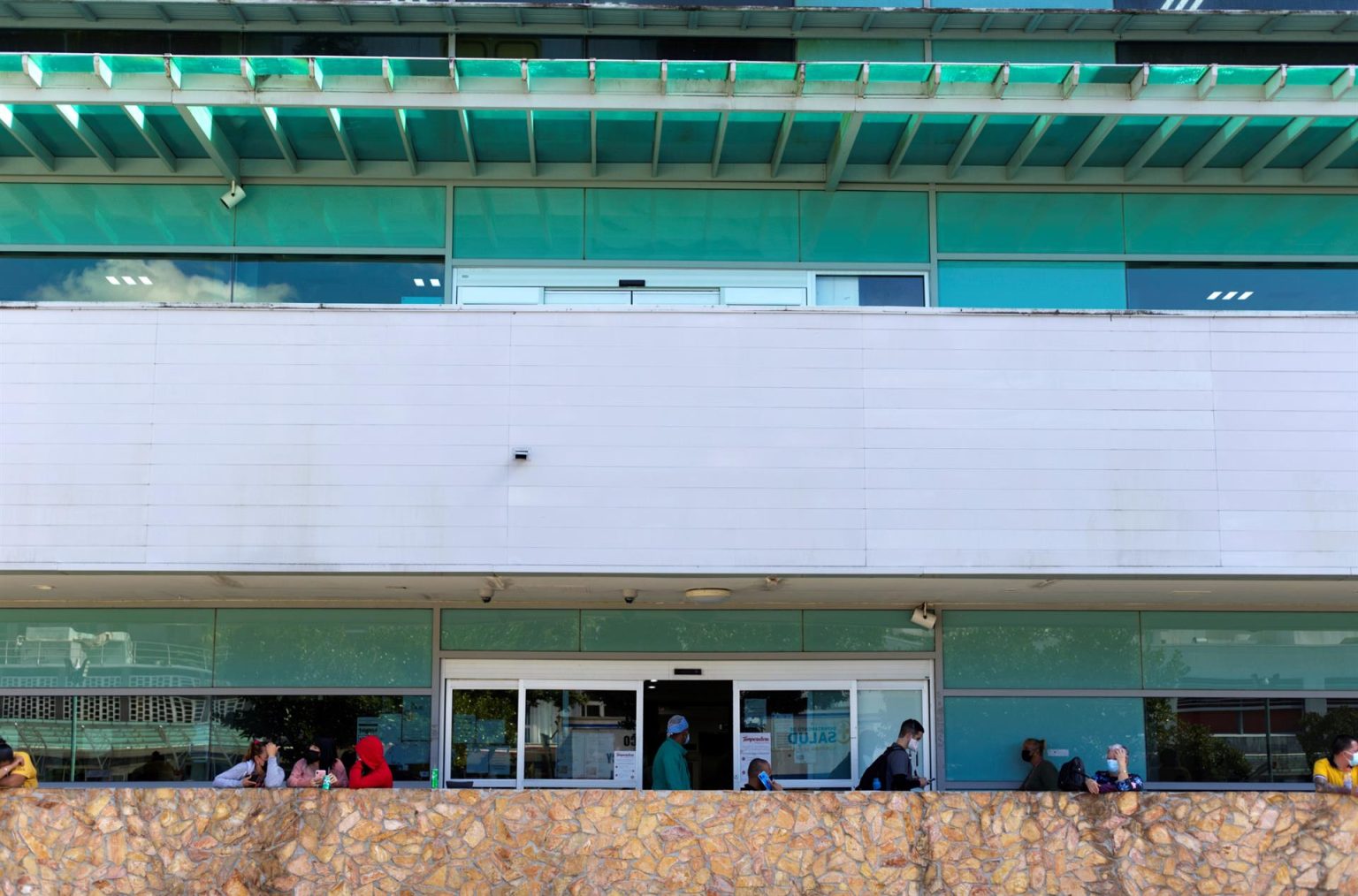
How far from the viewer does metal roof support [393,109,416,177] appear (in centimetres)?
1200

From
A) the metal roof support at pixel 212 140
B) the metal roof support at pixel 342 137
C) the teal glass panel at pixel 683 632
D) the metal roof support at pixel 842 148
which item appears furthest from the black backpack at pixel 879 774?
the metal roof support at pixel 212 140

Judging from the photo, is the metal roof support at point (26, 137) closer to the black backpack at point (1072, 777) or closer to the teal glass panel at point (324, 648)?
the teal glass panel at point (324, 648)

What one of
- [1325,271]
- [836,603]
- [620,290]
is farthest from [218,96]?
[1325,271]

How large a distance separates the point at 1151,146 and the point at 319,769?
9269mm

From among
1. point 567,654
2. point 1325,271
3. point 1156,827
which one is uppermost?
point 1325,271

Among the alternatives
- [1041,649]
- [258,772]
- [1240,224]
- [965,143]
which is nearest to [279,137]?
[258,772]

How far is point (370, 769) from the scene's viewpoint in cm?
1062

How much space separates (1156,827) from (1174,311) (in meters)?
4.04

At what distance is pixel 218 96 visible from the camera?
11.5 m

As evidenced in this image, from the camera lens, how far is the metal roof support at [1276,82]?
37.6 feet

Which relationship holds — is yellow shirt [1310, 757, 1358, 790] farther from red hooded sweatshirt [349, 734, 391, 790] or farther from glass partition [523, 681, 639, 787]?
red hooded sweatshirt [349, 734, 391, 790]

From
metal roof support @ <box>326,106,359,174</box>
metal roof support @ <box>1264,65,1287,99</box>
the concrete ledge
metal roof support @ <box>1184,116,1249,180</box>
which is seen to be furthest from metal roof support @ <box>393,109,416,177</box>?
metal roof support @ <box>1264,65,1287,99</box>

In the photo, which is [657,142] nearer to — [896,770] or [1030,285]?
[1030,285]

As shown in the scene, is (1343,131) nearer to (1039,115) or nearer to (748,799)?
(1039,115)
